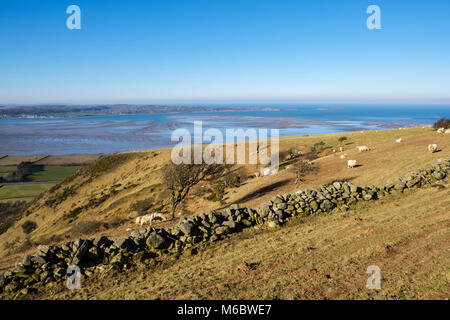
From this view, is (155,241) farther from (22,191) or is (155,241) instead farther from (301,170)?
(22,191)

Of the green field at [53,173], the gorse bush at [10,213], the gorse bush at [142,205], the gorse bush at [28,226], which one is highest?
the gorse bush at [142,205]

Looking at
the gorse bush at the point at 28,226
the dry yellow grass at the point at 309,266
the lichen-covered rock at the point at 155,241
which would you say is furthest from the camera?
the gorse bush at the point at 28,226

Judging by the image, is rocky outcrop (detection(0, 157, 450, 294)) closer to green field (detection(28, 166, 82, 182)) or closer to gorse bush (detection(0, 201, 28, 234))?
gorse bush (detection(0, 201, 28, 234))

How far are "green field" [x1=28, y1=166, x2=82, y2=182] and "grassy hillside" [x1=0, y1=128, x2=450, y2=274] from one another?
3432 centimetres

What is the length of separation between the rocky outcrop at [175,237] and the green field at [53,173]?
79755 millimetres

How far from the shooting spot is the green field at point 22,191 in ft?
209

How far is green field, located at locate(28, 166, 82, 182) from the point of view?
78.8 meters

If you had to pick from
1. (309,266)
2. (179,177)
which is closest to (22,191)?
(179,177)

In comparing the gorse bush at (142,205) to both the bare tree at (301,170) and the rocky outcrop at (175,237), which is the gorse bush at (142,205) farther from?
the rocky outcrop at (175,237)

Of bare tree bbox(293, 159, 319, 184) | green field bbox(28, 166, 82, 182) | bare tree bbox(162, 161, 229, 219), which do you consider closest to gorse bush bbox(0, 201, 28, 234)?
green field bbox(28, 166, 82, 182)

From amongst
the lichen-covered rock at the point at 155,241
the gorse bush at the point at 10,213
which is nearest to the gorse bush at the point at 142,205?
the lichen-covered rock at the point at 155,241

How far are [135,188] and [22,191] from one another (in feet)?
157

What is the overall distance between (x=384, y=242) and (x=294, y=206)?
4682 mm
